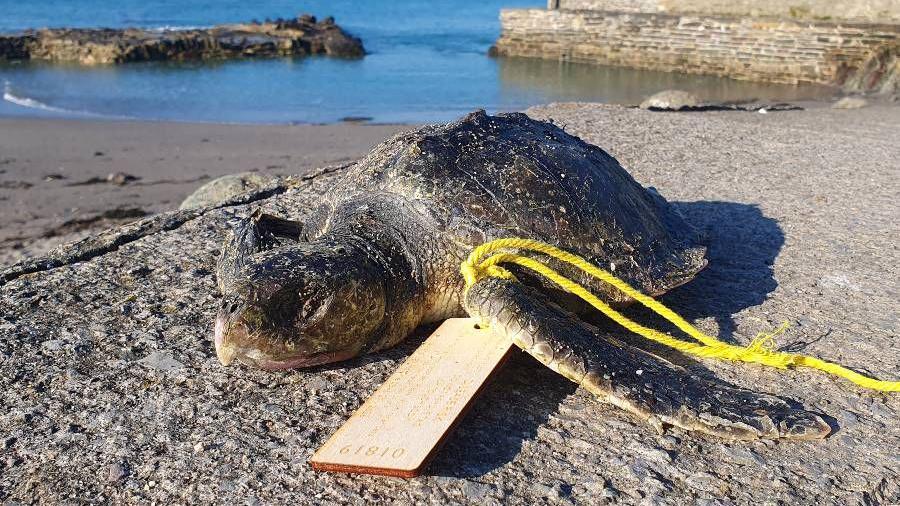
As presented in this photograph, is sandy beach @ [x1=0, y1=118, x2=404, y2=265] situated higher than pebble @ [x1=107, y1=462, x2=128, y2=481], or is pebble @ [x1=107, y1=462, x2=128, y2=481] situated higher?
pebble @ [x1=107, y1=462, x2=128, y2=481]

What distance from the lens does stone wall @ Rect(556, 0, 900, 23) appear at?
21.0 metres

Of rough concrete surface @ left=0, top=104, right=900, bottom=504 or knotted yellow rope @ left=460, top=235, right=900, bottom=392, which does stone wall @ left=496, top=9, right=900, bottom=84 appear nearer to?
rough concrete surface @ left=0, top=104, right=900, bottom=504

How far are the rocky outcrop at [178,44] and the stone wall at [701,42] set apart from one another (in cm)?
746

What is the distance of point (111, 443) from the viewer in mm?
2520

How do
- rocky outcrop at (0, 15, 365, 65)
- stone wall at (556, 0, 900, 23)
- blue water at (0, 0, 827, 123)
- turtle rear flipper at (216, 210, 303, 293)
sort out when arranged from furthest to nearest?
rocky outcrop at (0, 15, 365, 65) < stone wall at (556, 0, 900, 23) < blue water at (0, 0, 827, 123) < turtle rear flipper at (216, 210, 303, 293)

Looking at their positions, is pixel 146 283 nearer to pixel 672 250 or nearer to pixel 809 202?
pixel 672 250

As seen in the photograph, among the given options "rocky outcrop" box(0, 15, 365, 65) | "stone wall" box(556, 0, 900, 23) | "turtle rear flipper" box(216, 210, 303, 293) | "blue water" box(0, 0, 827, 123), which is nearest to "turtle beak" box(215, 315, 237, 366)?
"turtle rear flipper" box(216, 210, 303, 293)

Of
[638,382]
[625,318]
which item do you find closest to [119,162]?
[625,318]

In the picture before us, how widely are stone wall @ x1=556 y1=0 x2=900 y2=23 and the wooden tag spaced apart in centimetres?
2277

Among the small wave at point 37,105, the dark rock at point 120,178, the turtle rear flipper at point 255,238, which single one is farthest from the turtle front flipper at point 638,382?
the small wave at point 37,105

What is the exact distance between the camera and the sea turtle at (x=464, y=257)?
260 cm

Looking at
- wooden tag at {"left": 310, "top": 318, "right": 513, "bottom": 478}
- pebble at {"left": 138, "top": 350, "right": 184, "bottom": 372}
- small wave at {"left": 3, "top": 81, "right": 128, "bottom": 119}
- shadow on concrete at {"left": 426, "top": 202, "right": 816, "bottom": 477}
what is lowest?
small wave at {"left": 3, "top": 81, "right": 128, "bottom": 119}

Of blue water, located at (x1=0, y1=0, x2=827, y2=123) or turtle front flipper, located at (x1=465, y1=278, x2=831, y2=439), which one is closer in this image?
Result: turtle front flipper, located at (x1=465, y1=278, x2=831, y2=439)

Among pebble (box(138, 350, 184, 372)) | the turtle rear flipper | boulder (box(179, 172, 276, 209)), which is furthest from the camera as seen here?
boulder (box(179, 172, 276, 209))
